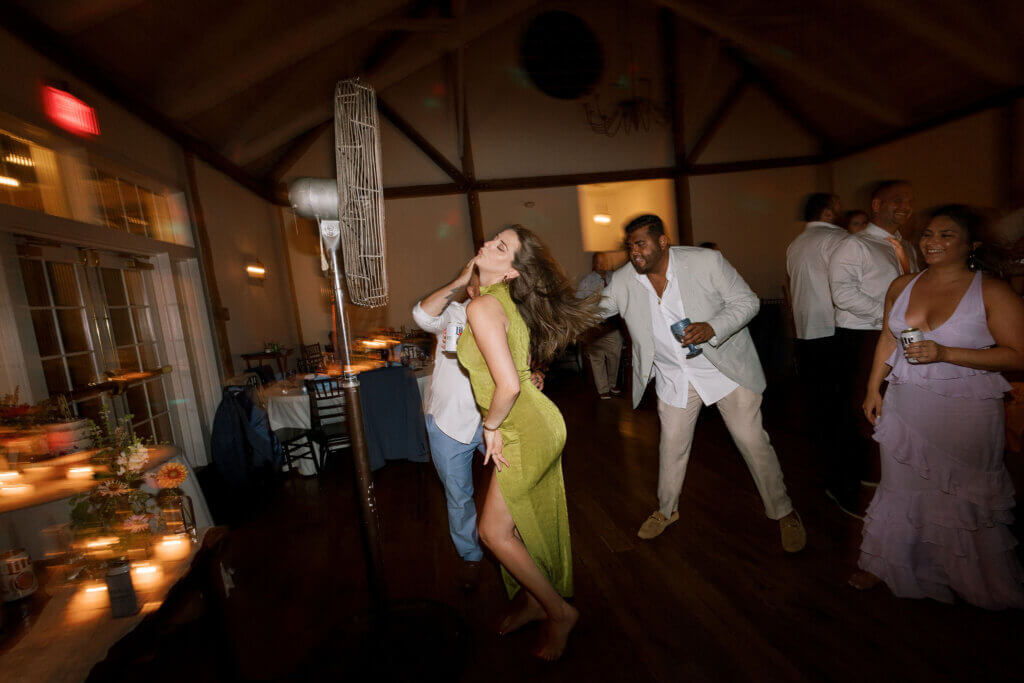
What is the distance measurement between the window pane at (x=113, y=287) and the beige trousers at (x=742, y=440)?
179 inches

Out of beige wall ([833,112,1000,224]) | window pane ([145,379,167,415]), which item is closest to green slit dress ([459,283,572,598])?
window pane ([145,379,167,415])

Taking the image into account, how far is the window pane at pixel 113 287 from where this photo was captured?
13.3 ft

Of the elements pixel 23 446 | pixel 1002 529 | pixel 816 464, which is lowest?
pixel 816 464

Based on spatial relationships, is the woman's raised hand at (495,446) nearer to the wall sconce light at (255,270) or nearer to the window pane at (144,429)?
the window pane at (144,429)

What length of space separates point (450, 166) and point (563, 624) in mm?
8628

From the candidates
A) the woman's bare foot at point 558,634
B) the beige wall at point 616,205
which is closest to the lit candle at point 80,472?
the woman's bare foot at point 558,634

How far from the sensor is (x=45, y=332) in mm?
3328

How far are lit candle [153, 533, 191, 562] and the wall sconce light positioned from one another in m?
5.98

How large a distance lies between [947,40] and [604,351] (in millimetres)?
6025

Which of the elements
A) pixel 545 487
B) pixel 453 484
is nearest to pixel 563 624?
pixel 545 487

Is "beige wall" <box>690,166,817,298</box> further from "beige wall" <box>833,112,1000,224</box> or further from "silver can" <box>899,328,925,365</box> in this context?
"silver can" <box>899,328,925,365</box>

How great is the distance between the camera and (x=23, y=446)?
1.95 metres

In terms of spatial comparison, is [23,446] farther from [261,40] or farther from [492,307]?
[261,40]

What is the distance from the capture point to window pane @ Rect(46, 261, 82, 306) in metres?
3.48
